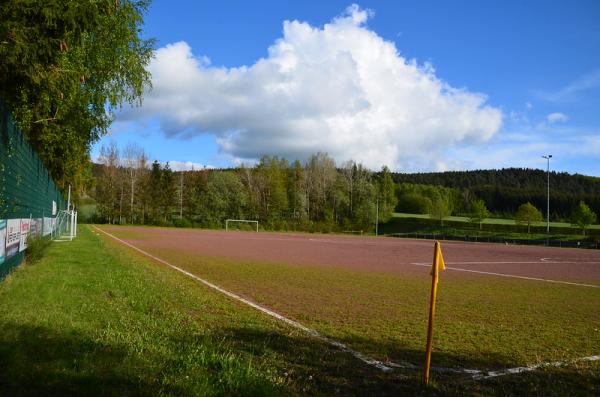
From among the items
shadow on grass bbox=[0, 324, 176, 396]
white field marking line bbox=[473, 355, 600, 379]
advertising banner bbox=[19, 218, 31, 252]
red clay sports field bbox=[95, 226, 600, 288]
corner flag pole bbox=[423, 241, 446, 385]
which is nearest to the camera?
shadow on grass bbox=[0, 324, 176, 396]

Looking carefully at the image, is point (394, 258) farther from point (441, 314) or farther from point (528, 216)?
point (528, 216)

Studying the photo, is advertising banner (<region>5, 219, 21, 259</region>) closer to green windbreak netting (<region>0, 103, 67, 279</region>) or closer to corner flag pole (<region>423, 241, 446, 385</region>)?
green windbreak netting (<region>0, 103, 67, 279</region>)

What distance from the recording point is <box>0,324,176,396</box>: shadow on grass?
4082mm

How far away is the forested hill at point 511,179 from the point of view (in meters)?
153

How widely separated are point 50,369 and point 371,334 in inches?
167

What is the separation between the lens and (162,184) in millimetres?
81250

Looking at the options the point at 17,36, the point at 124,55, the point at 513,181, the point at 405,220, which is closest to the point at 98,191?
the point at 405,220

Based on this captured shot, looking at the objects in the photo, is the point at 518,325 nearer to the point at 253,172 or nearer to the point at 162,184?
→ the point at 162,184

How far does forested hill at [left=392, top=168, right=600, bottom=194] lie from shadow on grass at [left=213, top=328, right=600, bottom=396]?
157 metres

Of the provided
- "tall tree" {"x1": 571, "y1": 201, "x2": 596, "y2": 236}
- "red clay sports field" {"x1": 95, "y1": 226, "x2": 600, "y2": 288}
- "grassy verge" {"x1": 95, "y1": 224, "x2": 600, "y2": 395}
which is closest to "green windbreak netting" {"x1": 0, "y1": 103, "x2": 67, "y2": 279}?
"grassy verge" {"x1": 95, "y1": 224, "x2": 600, "y2": 395}

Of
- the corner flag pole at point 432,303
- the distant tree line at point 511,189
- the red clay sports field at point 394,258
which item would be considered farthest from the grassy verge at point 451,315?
the distant tree line at point 511,189

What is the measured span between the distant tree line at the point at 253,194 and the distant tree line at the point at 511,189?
36878 mm

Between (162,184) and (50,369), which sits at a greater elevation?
(162,184)

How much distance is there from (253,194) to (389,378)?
8481 cm
